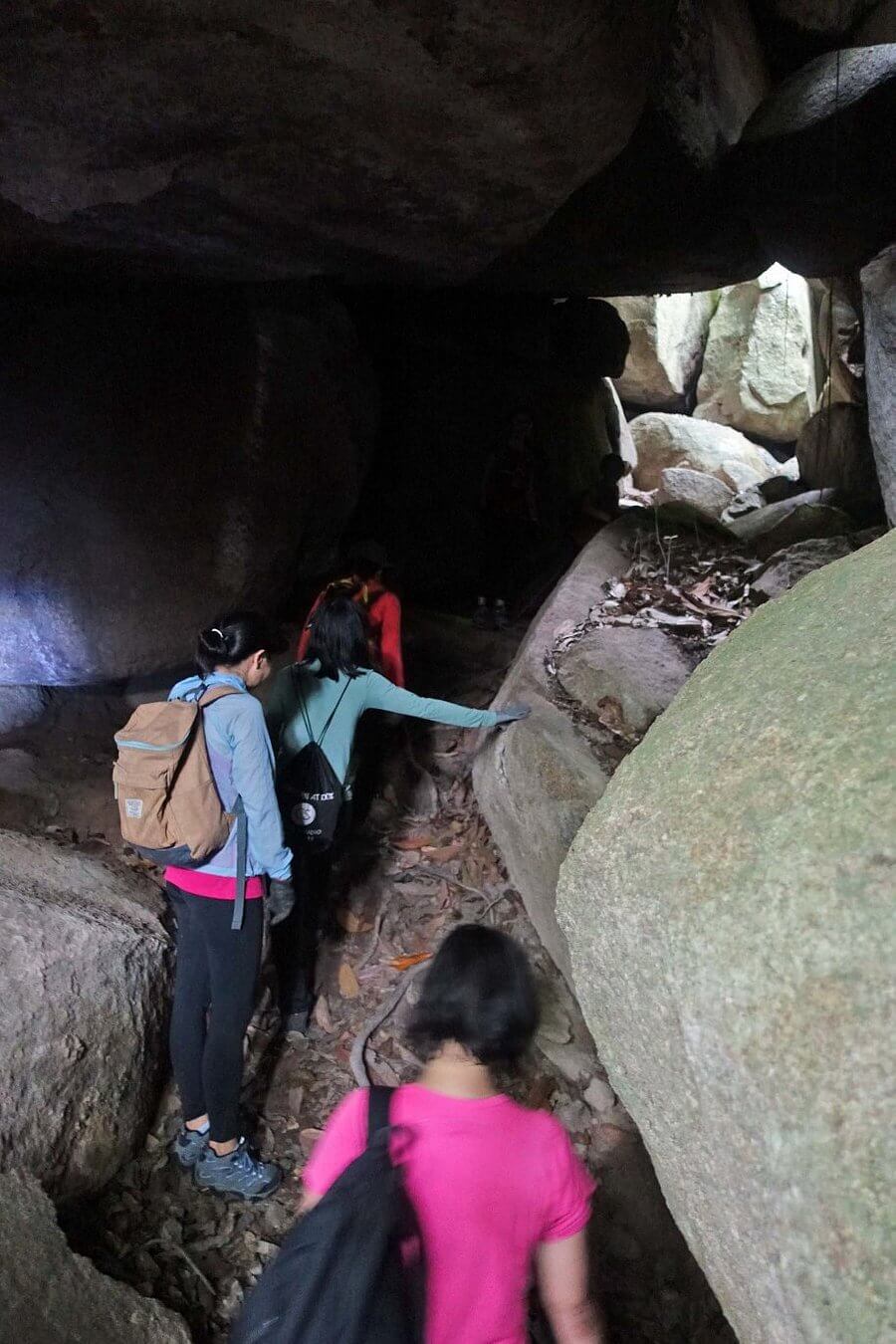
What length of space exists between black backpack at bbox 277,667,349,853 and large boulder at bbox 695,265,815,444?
683 inches

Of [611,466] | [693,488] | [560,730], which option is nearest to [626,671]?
[560,730]

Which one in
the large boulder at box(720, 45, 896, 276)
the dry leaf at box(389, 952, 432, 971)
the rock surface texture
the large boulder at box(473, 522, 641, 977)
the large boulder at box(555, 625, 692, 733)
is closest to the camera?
the large boulder at box(473, 522, 641, 977)

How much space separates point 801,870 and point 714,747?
346mm

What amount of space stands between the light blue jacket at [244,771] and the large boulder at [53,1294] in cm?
103

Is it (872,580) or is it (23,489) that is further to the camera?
(23,489)

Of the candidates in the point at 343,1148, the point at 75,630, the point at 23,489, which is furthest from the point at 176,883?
the point at 23,489

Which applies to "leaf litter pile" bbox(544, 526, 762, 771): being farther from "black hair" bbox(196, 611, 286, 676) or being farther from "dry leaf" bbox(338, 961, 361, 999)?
"black hair" bbox(196, 611, 286, 676)

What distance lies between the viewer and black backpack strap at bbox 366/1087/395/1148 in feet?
4.83

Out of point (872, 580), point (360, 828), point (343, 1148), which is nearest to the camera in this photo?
point (343, 1148)

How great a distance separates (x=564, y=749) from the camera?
4008mm

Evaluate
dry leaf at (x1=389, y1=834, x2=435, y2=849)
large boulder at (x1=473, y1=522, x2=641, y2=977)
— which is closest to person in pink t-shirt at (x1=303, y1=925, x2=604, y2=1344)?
large boulder at (x1=473, y1=522, x2=641, y2=977)

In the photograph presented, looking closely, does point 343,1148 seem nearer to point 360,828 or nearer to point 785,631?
point 785,631

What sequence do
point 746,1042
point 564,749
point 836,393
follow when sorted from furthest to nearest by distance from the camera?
point 836,393 → point 564,749 → point 746,1042

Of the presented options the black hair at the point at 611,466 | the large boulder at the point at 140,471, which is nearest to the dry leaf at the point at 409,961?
the large boulder at the point at 140,471
